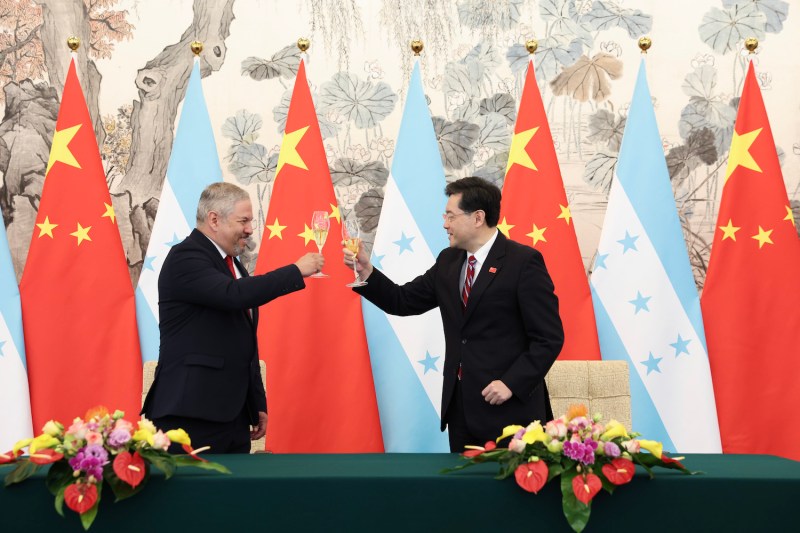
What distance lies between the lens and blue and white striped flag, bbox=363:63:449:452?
12.9ft

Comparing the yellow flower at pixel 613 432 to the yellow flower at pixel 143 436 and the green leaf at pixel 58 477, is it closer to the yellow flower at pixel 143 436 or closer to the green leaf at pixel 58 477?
the yellow flower at pixel 143 436

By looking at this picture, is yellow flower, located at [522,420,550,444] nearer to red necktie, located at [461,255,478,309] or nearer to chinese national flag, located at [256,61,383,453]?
red necktie, located at [461,255,478,309]

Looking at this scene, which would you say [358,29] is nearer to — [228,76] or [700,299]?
[228,76]

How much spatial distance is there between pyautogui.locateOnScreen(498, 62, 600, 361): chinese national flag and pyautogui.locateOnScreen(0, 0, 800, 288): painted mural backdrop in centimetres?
26

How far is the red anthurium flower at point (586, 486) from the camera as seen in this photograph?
1728 millimetres

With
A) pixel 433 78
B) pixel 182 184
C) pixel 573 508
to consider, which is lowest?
pixel 573 508

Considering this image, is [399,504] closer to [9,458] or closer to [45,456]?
[45,456]

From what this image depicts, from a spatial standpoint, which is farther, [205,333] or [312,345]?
[312,345]

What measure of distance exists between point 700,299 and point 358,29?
221cm

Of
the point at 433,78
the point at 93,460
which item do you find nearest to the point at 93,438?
the point at 93,460

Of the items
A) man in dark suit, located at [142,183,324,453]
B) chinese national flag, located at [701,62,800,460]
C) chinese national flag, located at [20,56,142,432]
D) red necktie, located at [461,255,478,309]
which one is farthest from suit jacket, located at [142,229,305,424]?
chinese national flag, located at [701,62,800,460]

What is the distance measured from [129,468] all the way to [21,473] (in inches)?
9.2

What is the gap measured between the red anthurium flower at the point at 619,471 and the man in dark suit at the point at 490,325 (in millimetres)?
762

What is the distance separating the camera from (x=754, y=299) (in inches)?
155
